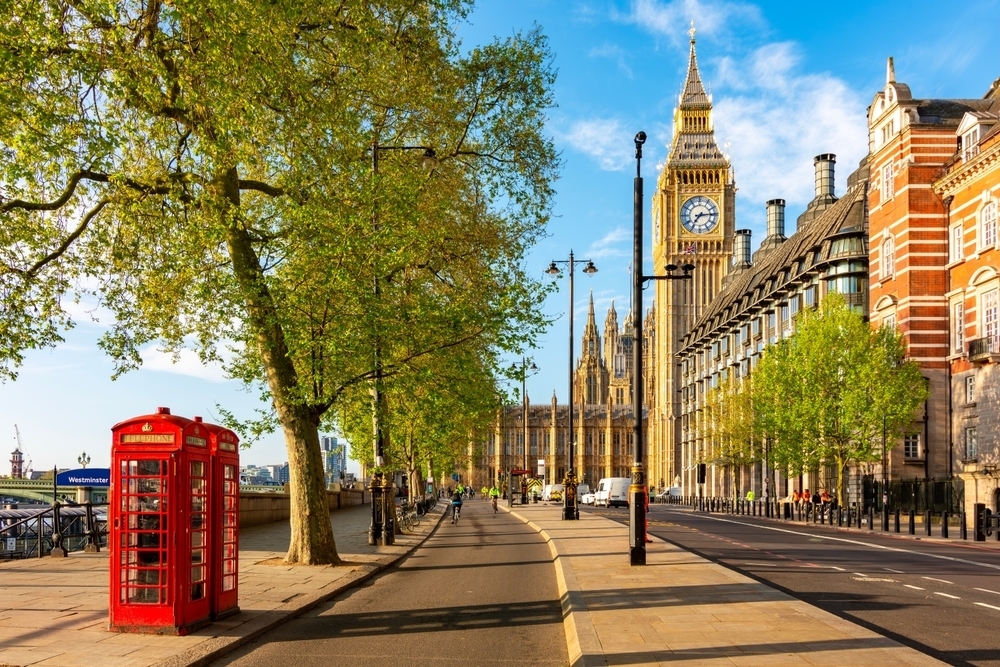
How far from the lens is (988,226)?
143ft

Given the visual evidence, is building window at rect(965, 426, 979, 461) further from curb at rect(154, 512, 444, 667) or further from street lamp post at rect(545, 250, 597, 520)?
curb at rect(154, 512, 444, 667)

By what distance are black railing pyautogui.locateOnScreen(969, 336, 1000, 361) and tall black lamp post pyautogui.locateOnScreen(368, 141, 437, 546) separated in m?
27.2

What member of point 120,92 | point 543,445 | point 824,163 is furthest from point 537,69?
point 543,445

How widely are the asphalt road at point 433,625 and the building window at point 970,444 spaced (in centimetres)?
3206

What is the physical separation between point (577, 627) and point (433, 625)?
2.00 metres

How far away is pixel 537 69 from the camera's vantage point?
2381 centimetres

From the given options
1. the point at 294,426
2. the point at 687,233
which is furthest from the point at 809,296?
the point at 687,233

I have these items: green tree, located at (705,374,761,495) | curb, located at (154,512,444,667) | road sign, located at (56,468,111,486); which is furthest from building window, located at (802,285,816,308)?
curb, located at (154,512,444,667)

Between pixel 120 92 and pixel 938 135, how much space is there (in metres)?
44.5

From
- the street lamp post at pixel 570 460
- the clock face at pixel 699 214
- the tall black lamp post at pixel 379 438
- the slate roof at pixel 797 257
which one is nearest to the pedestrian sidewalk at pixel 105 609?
the tall black lamp post at pixel 379 438

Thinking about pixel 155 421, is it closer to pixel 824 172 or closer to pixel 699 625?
pixel 699 625

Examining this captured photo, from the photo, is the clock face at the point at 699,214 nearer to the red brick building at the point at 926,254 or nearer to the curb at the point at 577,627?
the red brick building at the point at 926,254

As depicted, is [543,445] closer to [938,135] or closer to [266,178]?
[938,135]

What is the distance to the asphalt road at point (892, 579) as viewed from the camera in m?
11.6
